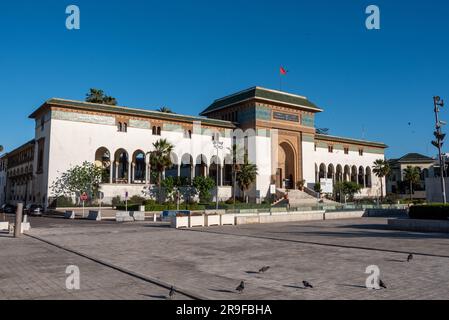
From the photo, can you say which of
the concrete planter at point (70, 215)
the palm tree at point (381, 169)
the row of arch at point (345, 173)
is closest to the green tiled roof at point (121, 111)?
the concrete planter at point (70, 215)

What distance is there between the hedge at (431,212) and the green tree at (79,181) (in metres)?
34.2

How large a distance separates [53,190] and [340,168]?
180ft

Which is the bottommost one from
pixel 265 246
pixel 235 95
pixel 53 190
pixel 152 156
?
pixel 265 246

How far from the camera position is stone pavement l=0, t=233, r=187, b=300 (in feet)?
22.7

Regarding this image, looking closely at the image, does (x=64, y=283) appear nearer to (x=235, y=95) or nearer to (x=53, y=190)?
(x=53, y=190)

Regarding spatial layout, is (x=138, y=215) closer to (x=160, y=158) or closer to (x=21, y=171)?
(x=160, y=158)

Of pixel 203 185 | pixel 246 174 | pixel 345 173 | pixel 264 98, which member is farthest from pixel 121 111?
pixel 345 173

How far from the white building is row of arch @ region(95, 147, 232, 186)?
0.14m

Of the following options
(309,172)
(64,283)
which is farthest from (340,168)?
(64,283)

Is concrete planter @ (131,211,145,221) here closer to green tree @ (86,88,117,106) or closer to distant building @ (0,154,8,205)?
green tree @ (86,88,117,106)

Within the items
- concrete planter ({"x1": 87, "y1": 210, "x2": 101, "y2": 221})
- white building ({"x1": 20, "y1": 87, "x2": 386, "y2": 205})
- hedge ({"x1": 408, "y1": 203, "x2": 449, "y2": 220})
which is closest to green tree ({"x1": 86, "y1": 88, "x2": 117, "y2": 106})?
white building ({"x1": 20, "y1": 87, "x2": 386, "y2": 205})
